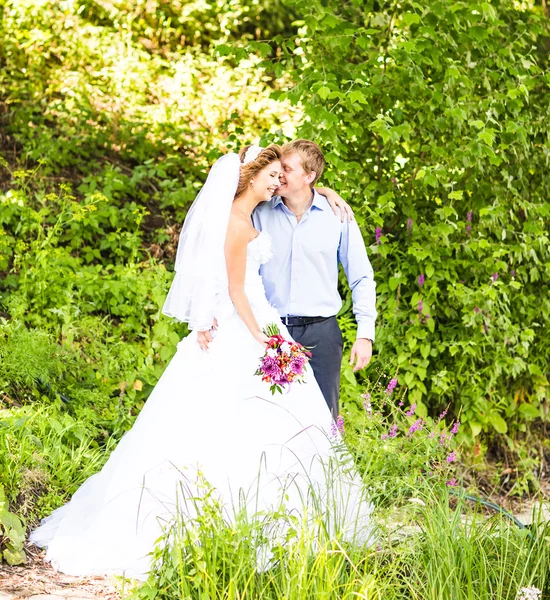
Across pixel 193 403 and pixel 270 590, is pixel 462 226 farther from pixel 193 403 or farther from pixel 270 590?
pixel 270 590

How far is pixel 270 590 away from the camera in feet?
9.12

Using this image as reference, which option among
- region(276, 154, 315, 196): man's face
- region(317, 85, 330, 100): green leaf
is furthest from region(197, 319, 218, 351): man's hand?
region(317, 85, 330, 100): green leaf

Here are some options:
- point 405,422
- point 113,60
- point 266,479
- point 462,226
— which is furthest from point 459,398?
point 113,60

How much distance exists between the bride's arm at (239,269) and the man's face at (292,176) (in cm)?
32

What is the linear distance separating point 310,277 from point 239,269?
494 mm

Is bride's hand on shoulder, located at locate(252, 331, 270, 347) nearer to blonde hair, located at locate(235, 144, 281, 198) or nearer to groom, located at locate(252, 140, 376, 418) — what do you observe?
groom, located at locate(252, 140, 376, 418)

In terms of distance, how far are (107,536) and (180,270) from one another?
1174 millimetres

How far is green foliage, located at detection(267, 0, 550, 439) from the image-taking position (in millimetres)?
5039

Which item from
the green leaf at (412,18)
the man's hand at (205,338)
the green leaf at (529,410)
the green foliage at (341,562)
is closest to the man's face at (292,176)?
the man's hand at (205,338)

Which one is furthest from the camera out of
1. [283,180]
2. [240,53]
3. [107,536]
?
[240,53]

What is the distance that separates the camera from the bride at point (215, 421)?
3.33 metres

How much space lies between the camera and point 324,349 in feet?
12.6

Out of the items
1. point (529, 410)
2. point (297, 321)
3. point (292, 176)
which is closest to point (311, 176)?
point (292, 176)

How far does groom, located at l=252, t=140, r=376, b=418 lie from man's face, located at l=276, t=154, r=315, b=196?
6 cm
